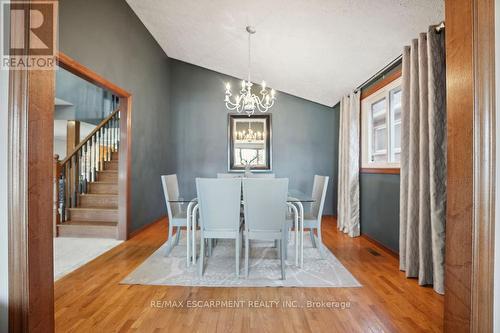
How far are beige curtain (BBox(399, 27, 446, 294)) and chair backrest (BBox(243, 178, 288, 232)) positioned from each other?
1211mm

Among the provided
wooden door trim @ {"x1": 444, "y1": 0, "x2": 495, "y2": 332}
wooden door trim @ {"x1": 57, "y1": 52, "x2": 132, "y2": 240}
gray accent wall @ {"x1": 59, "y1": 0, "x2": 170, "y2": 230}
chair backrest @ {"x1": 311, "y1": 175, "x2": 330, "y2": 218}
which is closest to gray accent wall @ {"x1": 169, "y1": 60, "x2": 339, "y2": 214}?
gray accent wall @ {"x1": 59, "y1": 0, "x2": 170, "y2": 230}

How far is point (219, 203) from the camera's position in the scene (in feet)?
7.88

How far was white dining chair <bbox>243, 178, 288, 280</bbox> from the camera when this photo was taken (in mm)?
2320

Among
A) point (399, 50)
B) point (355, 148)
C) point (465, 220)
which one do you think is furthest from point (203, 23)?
point (465, 220)

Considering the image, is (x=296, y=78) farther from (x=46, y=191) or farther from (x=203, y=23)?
(x=46, y=191)

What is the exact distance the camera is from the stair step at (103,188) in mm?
4445

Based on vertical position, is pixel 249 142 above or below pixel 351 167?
above

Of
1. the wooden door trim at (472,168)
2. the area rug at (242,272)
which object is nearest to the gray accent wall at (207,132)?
the area rug at (242,272)

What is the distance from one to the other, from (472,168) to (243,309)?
1632 millimetres

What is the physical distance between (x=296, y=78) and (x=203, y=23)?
1.71 m

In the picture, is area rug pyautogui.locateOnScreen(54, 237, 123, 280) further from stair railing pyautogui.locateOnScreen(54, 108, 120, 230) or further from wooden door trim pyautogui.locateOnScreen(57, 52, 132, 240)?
stair railing pyautogui.locateOnScreen(54, 108, 120, 230)

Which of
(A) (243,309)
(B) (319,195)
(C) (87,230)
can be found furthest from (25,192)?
(C) (87,230)

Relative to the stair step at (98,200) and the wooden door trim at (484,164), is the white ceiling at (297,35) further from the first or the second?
the stair step at (98,200)

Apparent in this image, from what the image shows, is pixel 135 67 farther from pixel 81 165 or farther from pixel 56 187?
pixel 56 187
